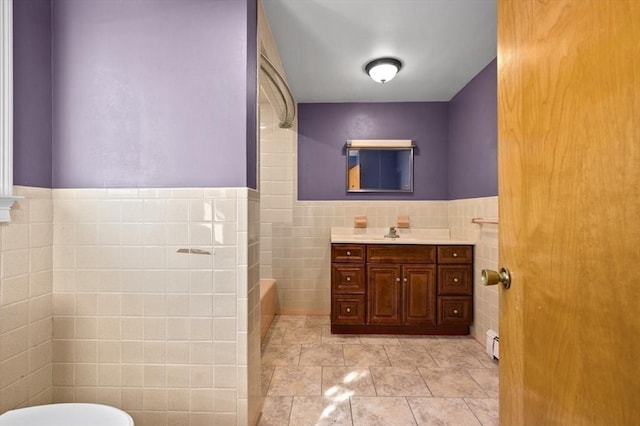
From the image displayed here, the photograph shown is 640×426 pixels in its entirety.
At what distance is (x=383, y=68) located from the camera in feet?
8.06

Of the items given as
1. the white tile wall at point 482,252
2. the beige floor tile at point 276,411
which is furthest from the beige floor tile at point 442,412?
the white tile wall at point 482,252

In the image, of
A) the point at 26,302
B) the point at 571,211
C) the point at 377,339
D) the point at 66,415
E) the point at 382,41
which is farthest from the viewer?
the point at 377,339

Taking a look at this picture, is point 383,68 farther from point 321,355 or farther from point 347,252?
point 321,355

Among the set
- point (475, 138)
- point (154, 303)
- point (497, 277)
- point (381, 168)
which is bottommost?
point (154, 303)

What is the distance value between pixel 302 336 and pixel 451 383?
1294 mm

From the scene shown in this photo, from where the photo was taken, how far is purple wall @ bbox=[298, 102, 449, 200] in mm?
3342

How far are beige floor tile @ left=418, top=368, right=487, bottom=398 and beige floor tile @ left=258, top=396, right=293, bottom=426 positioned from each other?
3.03 feet

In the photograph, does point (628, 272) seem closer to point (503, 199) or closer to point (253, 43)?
point (503, 199)

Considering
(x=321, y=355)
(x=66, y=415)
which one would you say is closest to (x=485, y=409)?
→ (x=321, y=355)

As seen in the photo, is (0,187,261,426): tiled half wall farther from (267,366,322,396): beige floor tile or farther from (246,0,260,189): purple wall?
(267,366,322,396): beige floor tile

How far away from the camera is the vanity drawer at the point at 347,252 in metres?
2.76

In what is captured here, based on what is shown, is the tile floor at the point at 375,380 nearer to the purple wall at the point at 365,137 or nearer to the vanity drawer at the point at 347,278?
the vanity drawer at the point at 347,278

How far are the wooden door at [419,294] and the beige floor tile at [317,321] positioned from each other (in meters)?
0.81

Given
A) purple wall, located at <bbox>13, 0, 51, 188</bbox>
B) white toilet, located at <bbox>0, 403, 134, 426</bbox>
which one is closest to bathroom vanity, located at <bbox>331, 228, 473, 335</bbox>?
white toilet, located at <bbox>0, 403, 134, 426</bbox>
